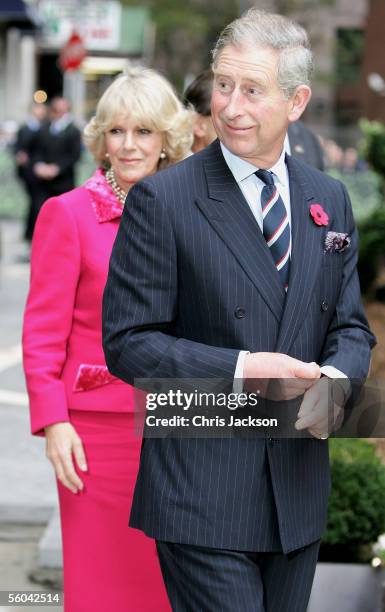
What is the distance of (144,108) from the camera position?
3.95 meters

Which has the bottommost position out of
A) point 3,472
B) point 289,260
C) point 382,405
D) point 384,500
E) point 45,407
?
point 3,472

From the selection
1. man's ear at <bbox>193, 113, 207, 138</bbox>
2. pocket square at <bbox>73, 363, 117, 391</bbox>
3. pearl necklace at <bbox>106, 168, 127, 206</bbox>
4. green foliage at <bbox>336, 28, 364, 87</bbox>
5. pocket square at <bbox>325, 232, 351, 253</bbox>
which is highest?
pocket square at <bbox>325, 232, 351, 253</bbox>

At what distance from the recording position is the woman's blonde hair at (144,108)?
3.95 metres

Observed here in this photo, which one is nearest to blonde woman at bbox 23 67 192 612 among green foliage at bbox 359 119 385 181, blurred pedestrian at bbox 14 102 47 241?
green foliage at bbox 359 119 385 181

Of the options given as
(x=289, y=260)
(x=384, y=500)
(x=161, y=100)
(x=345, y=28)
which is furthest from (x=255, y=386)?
(x=345, y=28)

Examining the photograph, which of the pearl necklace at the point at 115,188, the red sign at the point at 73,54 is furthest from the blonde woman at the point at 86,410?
the red sign at the point at 73,54

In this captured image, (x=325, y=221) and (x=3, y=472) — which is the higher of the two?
(x=325, y=221)

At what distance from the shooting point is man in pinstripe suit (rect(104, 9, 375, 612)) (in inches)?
110

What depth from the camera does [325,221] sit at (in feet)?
9.82

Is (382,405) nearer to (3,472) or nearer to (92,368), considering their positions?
(92,368)

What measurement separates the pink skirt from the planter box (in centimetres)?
94

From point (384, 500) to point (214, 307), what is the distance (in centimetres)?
236

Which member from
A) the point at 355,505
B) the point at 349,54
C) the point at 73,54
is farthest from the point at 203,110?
the point at 349,54

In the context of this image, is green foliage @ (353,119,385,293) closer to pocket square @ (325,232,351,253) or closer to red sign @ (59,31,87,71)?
pocket square @ (325,232,351,253)
